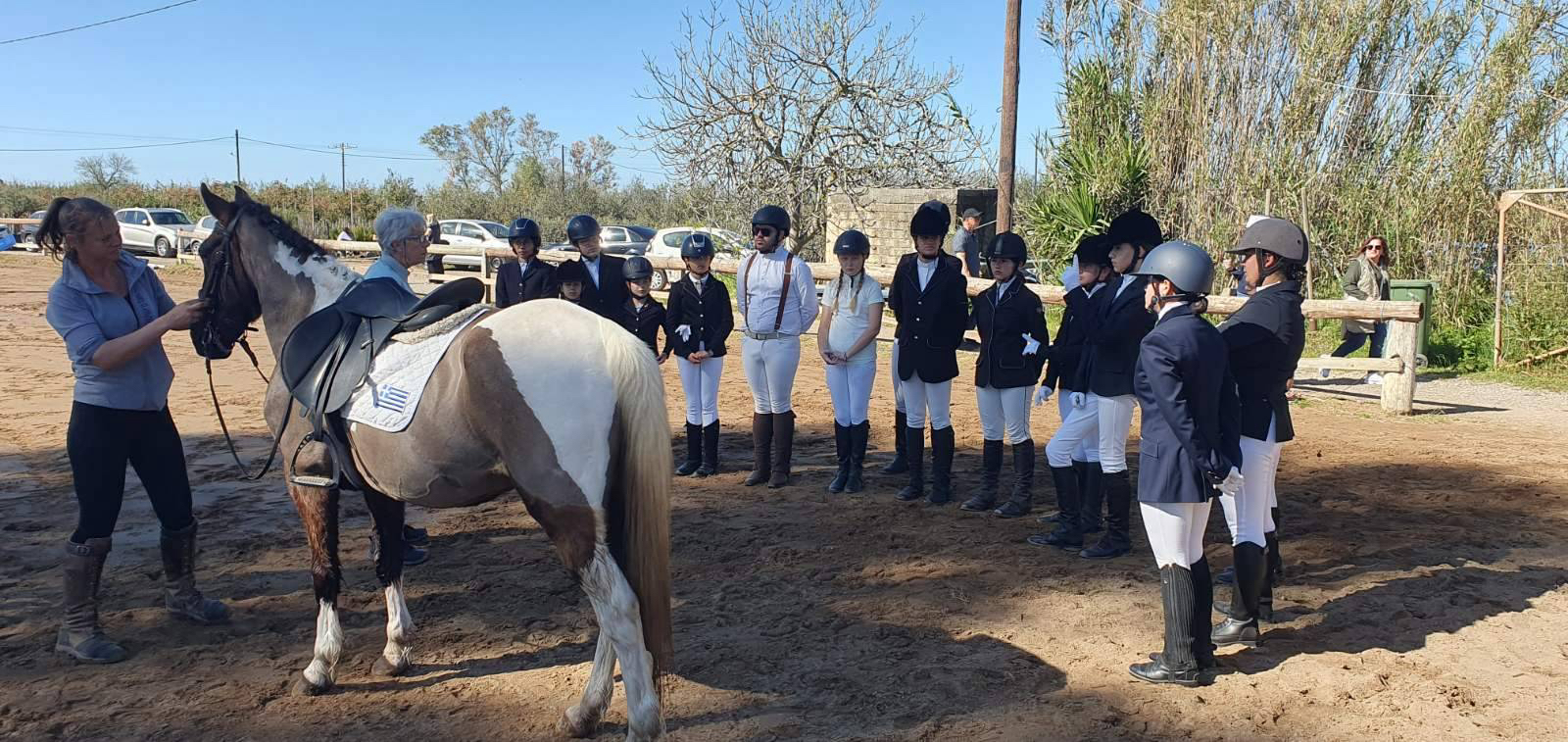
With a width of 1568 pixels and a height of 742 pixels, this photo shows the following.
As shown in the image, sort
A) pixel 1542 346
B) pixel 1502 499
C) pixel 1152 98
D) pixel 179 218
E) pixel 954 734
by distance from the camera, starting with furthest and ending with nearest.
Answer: pixel 179 218
pixel 1152 98
pixel 1542 346
pixel 1502 499
pixel 954 734

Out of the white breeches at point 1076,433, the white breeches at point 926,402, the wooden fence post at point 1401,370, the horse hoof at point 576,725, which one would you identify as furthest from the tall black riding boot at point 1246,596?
the wooden fence post at point 1401,370

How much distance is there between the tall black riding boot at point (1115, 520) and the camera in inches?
205

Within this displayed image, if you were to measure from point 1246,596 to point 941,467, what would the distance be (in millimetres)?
2413

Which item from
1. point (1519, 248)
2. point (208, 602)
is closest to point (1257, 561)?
point (208, 602)

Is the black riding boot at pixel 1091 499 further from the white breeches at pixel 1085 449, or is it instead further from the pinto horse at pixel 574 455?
the pinto horse at pixel 574 455

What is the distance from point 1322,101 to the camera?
46.5 feet

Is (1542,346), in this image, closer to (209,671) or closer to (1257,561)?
(1257,561)

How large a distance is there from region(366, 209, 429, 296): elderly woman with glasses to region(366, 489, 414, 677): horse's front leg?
995 mm

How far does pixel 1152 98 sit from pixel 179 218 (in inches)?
1170

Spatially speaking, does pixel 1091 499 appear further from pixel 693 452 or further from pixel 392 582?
pixel 392 582

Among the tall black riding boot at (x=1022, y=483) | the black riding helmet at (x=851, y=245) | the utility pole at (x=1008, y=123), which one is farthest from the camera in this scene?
the utility pole at (x=1008, y=123)

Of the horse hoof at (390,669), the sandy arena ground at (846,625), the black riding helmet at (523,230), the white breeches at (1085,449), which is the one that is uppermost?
the black riding helmet at (523,230)

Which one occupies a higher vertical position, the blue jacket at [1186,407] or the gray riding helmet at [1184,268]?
the gray riding helmet at [1184,268]

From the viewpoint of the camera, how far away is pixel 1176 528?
12.2 feet
